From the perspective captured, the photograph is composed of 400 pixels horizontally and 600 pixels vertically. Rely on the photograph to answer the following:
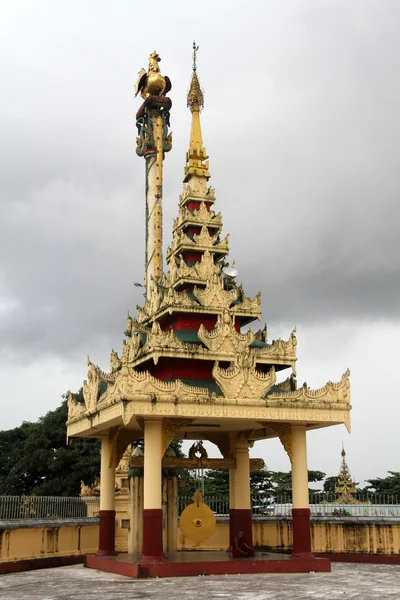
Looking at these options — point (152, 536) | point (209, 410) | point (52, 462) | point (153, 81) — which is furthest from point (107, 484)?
point (52, 462)

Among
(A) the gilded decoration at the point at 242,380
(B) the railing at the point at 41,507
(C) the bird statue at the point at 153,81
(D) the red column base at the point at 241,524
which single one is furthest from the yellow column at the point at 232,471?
(C) the bird statue at the point at 153,81

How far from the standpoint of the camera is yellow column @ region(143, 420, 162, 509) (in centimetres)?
2209

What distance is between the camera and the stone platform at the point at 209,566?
70.4ft

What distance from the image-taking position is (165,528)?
89.0 feet

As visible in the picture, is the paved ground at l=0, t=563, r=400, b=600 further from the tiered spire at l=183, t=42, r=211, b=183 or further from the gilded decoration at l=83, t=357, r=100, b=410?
the tiered spire at l=183, t=42, r=211, b=183

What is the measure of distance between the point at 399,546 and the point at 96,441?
1128 inches

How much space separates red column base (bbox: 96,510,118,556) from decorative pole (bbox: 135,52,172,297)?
1135 centimetres

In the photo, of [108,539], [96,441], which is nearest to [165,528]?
[108,539]

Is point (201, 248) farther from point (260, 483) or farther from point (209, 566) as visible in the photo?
point (260, 483)

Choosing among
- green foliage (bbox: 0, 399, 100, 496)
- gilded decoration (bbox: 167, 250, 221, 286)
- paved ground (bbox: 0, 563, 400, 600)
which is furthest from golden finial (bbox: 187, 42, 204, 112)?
green foliage (bbox: 0, 399, 100, 496)

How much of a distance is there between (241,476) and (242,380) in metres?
5.79

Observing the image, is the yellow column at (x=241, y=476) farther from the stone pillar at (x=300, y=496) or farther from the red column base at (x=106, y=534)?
the red column base at (x=106, y=534)

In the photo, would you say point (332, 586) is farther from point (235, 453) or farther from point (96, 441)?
point (96, 441)

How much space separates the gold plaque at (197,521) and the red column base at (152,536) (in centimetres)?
347
